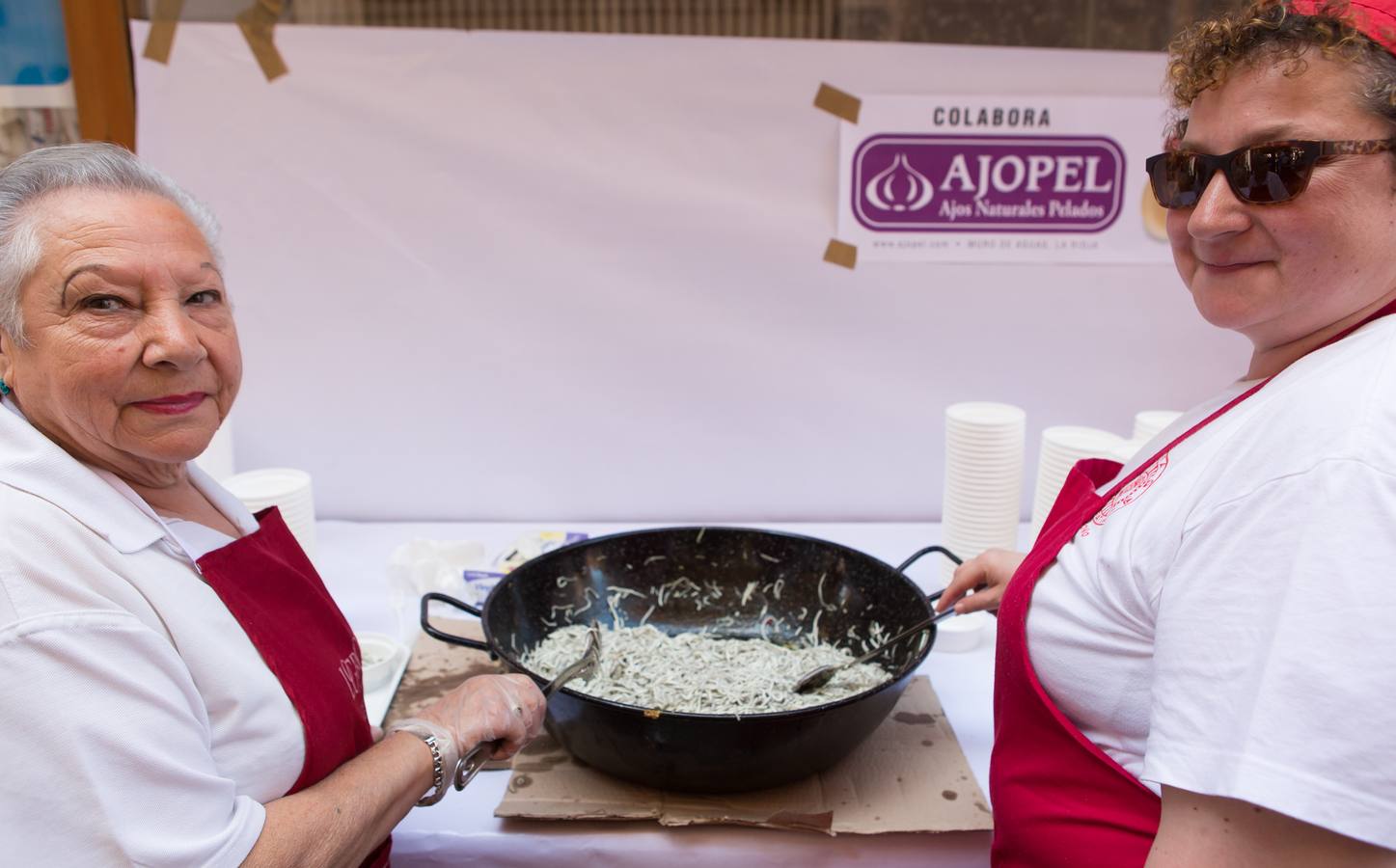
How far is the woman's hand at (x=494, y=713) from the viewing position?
1182 mm

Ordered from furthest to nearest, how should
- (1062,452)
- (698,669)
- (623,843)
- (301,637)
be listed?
(1062,452)
(698,669)
(623,843)
(301,637)

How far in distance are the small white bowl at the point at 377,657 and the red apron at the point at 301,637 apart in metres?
0.36

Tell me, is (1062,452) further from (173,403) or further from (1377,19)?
(173,403)

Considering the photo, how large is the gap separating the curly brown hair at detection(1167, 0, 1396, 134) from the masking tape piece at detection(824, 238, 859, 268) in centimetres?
139

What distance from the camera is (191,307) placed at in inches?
41.3

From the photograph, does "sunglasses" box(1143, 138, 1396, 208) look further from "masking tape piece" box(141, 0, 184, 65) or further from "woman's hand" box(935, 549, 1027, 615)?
"masking tape piece" box(141, 0, 184, 65)

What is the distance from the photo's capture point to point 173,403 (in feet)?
3.34

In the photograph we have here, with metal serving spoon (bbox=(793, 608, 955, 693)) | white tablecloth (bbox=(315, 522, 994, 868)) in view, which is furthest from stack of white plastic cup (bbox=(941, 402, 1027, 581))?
white tablecloth (bbox=(315, 522, 994, 868))

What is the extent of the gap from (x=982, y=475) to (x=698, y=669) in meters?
0.89

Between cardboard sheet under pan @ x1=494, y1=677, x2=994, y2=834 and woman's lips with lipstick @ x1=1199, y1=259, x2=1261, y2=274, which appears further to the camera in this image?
cardboard sheet under pan @ x1=494, y1=677, x2=994, y2=834

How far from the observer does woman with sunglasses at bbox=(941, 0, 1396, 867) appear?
0.69 m

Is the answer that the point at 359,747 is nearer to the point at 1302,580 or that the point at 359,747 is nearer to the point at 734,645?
the point at 734,645

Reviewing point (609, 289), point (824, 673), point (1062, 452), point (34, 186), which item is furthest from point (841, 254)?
point (34, 186)

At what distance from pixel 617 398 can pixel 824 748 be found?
4.54 feet
